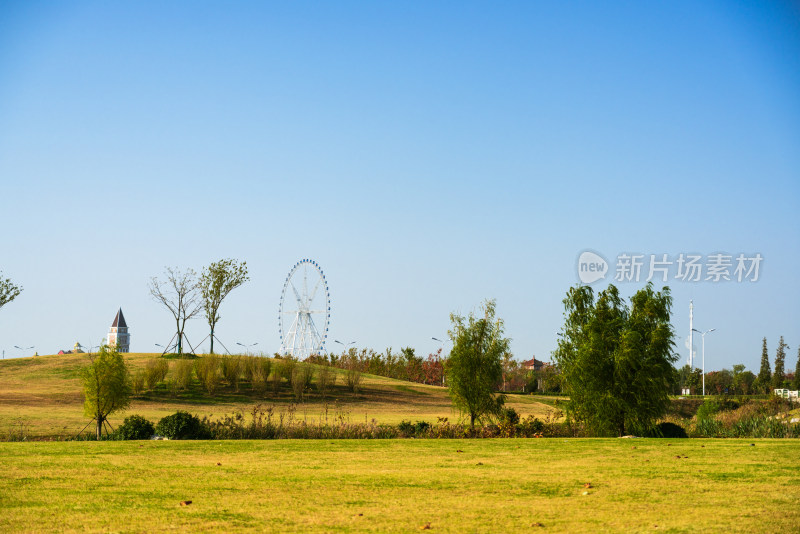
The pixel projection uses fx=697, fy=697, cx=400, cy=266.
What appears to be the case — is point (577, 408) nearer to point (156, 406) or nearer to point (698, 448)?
point (698, 448)

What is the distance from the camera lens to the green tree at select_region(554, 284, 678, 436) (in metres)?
23.4

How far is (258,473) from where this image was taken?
502 inches

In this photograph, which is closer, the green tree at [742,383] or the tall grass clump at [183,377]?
A: the tall grass clump at [183,377]

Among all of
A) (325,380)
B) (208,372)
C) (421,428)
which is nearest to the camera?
(421,428)

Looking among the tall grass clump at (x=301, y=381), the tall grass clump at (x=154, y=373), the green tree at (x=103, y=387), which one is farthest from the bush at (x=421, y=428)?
the tall grass clump at (x=154, y=373)

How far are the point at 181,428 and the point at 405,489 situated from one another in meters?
12.7

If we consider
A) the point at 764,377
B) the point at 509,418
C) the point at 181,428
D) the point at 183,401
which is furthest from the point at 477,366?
the point at 764,377

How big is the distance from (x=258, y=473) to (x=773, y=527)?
8.50 m

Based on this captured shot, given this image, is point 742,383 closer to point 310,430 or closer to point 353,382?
point 353,382

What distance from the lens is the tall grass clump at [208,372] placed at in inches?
1838

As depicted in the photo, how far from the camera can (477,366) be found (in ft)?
88.1

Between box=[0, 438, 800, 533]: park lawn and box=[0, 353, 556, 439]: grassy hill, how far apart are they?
42.7ft

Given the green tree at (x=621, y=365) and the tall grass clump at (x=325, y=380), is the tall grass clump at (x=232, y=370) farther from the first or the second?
the green tree at (x=621, y=365)

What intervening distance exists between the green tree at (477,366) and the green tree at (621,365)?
2.91m
